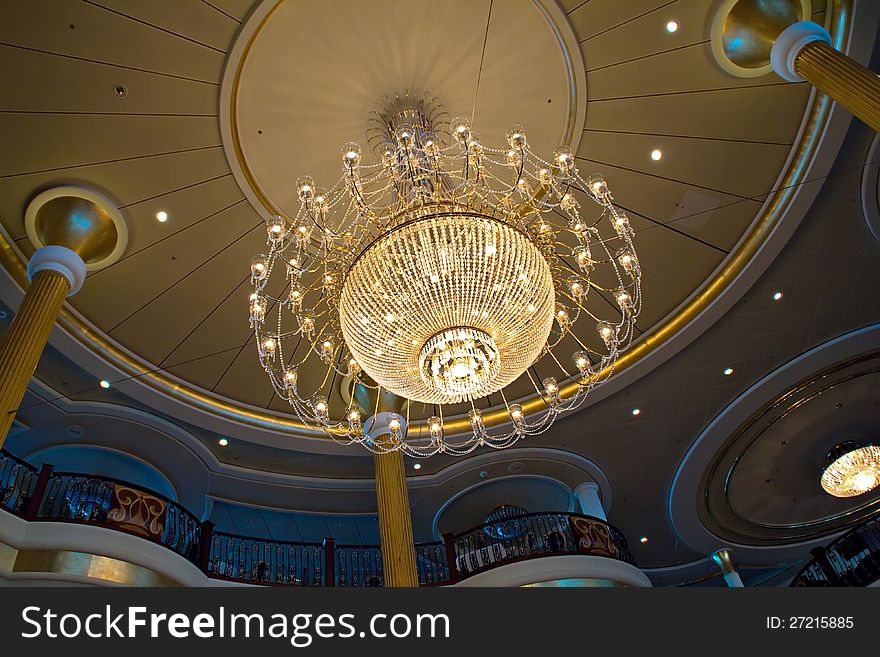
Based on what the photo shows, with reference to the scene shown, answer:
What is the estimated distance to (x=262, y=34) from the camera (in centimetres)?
532

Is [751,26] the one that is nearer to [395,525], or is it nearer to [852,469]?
[395,525]

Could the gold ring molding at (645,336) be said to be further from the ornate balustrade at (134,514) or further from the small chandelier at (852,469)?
the small chandelier at (852,469)

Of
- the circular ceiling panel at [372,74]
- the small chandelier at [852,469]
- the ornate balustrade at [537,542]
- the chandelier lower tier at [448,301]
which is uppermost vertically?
the circular ceiling panel at [372,74]

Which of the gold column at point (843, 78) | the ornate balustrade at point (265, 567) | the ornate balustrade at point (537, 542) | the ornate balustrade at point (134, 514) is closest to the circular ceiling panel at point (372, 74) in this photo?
the gold column at point (843, 78)

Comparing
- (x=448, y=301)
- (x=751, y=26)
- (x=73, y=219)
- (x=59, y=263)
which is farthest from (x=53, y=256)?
(x=751, y=26)

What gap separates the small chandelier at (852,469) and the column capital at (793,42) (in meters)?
7.05

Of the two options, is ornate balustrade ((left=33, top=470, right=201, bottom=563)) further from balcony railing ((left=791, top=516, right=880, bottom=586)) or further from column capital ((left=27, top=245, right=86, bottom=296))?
balcony railing ((left=791, top=516, right=880, bottom=586))

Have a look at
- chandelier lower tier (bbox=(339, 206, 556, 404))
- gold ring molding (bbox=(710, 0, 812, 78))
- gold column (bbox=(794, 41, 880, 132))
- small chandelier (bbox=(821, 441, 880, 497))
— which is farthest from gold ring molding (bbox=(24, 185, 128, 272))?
small chandelier (bbox=(821, 441, 880, 497))

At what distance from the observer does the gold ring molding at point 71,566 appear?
5.78 m

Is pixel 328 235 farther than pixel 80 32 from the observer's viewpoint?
No

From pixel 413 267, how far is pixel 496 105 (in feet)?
9.09

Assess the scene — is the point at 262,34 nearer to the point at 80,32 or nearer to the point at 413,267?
the point at 80,32

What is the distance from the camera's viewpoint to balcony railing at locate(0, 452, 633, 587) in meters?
6.79

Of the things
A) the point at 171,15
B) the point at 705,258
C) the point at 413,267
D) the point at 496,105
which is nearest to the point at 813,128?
the point at 705,258
